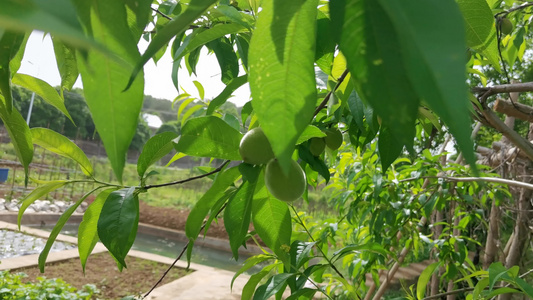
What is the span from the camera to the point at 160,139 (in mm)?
482

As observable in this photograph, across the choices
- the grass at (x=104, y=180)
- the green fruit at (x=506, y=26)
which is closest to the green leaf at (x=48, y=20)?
the green fruit at (x=506, y=26)

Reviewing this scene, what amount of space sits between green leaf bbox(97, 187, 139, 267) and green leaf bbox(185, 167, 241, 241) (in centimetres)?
6

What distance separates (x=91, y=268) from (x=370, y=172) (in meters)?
3.54

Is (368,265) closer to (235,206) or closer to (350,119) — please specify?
(350,119)

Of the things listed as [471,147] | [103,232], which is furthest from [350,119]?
[471,147]

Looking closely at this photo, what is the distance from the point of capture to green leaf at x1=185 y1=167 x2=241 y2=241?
450 millimetres

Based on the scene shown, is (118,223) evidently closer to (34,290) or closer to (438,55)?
(438,55)

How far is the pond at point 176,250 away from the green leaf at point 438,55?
538 centimetres

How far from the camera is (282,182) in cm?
38

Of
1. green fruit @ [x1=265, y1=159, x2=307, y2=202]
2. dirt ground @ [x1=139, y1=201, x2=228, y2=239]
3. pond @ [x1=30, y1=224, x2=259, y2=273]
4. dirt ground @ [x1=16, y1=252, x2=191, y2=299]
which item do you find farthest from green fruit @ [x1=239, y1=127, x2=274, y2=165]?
dirt ground @ [x1=139, y1=201, x2=228, y2=239]

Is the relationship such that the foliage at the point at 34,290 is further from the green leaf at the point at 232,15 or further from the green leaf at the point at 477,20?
the green leaf at the point at 477,20

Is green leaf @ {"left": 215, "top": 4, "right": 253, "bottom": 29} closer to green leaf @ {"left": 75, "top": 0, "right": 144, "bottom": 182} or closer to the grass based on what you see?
green leaf @ {"left": 75, "top": 0, "right": 144, "bottom": 182}

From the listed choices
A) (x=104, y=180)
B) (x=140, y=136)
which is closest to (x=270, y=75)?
(x=104, y=180)

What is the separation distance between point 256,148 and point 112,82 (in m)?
0.24
